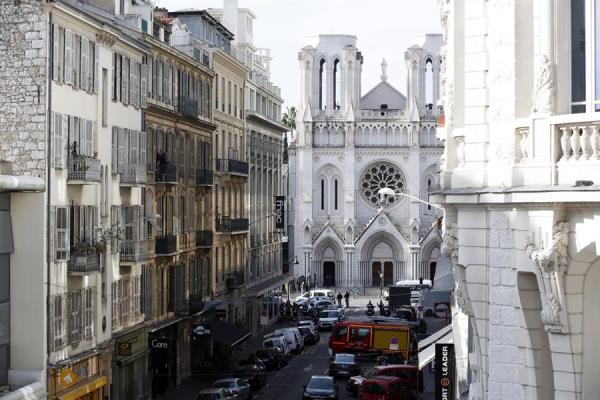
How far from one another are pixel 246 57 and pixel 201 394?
4392cm

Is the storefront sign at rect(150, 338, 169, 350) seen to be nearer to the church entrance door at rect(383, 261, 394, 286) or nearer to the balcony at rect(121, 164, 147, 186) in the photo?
the balcony at rect(121, 164, 147, 186)

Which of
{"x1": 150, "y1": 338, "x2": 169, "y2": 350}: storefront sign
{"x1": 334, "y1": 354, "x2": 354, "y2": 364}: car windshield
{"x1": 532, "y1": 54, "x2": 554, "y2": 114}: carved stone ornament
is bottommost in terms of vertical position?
{"x1": 334, "y1": 354, "x2": 354, "y2": 364}: car windshield

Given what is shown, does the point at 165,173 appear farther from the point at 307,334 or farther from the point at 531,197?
the point at 531,197

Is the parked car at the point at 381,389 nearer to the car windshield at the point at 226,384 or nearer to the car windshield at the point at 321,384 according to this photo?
the car windshield at the point at 321,384

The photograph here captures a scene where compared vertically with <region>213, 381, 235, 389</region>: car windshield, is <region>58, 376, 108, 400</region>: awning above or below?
above

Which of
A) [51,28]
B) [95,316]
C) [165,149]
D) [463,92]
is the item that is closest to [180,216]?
[165,149]

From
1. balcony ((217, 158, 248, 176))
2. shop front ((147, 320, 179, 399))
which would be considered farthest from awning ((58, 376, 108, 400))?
balcony ((217, 158, 248, 176))

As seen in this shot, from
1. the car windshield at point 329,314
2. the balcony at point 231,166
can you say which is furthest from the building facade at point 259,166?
the balcony at point 231,166

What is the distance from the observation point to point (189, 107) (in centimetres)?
5619

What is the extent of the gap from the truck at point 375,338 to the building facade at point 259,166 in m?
12.7

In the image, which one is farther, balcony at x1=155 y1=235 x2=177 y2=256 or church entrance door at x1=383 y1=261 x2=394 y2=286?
church entrance door at x1=383 y1=261 x2=394 y2=286

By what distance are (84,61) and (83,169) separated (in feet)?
12.4

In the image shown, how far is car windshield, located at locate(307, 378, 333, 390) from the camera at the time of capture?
4634cm

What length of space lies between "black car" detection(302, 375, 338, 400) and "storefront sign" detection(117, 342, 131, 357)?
24.2 ft
